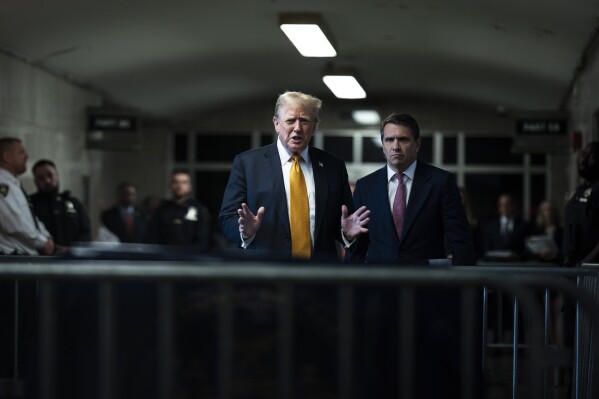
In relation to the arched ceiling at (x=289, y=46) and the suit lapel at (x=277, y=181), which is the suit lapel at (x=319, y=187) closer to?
the suit lapel at (x=277, y=181)

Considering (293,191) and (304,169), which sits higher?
(304,169)

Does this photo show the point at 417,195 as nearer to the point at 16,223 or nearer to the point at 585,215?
the point at 585,215

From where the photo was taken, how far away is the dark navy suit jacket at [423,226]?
6328 mm

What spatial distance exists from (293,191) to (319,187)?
0.44 feet

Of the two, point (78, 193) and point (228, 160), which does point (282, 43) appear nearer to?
point (78, 193)

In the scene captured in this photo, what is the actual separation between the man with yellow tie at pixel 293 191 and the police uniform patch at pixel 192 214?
23.4 ft

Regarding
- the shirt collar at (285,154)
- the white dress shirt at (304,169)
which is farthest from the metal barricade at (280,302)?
the shirt collar at (285,154)

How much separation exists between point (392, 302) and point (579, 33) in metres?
10.0

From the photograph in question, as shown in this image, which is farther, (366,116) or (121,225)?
(366,116)

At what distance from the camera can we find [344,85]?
63.3 ft

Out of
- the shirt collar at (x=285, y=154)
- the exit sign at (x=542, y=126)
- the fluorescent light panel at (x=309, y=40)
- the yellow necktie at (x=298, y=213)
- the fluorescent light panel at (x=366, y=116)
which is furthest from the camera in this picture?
the fluorescent light panel at (x=366, y=116)

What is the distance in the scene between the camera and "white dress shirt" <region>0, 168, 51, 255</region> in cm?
960

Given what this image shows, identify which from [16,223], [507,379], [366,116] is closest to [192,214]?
[16,223]

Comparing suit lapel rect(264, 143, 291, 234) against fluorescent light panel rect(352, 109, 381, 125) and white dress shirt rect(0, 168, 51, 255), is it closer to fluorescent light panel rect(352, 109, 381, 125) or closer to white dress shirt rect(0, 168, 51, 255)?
white dress shirt rect(0, 168, 51, 255)
